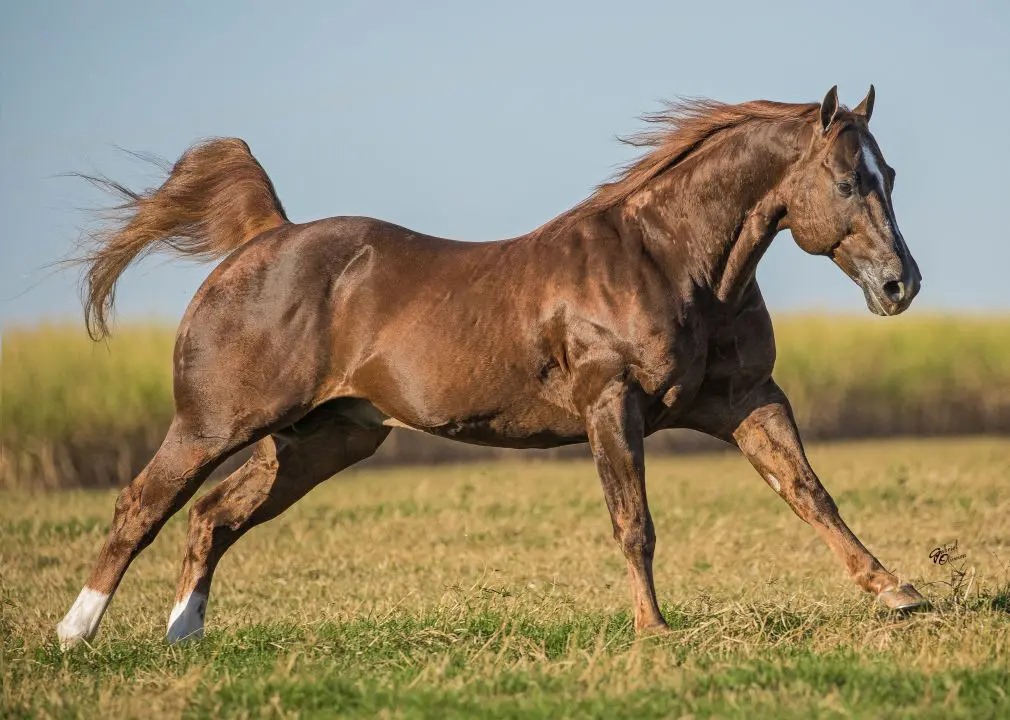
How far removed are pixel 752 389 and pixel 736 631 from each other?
4.04 feet

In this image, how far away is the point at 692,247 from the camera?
661cm

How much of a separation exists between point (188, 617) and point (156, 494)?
0.65 metres

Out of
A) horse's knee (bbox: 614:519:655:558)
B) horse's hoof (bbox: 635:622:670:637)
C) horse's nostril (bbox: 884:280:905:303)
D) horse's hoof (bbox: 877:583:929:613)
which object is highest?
horse's nostril (bbox: 884:280:905:303)

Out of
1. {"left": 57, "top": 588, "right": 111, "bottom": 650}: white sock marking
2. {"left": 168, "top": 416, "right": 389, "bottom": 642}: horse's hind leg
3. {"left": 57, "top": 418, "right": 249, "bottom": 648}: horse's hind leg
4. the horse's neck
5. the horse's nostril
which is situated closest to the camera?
the horse's nostril

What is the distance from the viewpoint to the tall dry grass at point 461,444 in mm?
17375

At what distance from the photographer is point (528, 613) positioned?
6.72 m

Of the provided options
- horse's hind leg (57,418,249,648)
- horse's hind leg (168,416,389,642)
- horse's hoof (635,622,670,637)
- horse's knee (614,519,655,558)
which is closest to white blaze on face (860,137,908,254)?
horse's knee (614,519,655,558)

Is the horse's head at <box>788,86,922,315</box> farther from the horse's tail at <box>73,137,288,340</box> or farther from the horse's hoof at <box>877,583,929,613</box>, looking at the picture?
the horse's tail at <box>73,137,288,340</box>

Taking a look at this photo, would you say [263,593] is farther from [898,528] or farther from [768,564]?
[898,528]

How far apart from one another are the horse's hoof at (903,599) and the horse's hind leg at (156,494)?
3.16 metres

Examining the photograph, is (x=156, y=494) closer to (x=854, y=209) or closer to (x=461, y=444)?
(x=854, y=209)

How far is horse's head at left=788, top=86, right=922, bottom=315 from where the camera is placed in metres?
6.23

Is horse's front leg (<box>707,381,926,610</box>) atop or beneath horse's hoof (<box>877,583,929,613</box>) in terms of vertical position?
atop

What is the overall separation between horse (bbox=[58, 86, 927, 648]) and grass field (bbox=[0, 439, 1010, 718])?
0.45m
